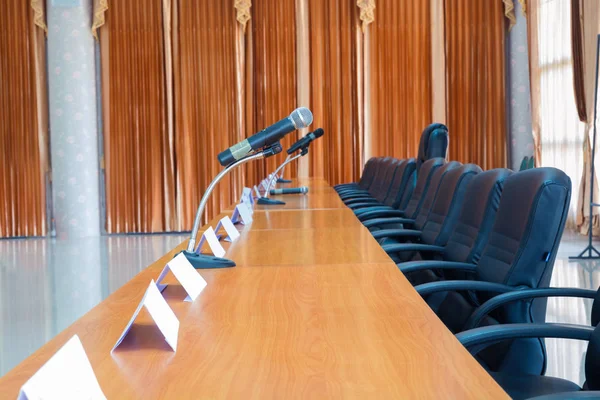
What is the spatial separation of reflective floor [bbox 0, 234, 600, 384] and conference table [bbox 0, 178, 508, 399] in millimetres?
1784

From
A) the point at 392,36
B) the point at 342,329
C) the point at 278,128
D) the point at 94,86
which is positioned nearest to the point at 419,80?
the point at 392,36

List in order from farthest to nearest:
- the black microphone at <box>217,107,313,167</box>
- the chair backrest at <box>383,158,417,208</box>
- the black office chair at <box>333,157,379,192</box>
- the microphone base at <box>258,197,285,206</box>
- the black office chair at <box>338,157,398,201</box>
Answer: the black office chair at <box>333,157,379,192</box>, the black office chair at <box>338,157,398,201</box>, the chair backrest at <box>383,158,417,208</box>, the microphone base at <box>258,197,285,206</box>, the black microphone at <box>217,107,313,167</box>

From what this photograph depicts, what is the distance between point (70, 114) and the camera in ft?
29.7

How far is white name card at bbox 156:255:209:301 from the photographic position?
162 centimetres

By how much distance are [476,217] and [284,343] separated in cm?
177

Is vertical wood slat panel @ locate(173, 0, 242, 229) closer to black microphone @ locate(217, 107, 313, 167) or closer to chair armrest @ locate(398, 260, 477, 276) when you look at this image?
chair armrest @ locate(398, 260, 477, 276)

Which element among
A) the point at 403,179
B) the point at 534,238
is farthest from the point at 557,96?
the point at 534,238

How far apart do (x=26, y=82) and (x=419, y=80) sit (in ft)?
18.6

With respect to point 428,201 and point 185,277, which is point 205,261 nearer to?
point 185,277

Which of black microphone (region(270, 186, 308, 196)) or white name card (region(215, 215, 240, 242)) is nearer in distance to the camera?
white name card (region(215, 215, 240, 242))

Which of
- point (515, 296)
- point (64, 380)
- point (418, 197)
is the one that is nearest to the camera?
point (64, 380)

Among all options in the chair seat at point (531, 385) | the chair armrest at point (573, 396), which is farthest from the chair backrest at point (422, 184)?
the chair armrest at point (573, 396)

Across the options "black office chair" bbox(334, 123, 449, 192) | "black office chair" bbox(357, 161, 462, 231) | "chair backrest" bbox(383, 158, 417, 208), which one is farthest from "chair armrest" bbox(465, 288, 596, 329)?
"black office chair" bbox(334, 123, 449, 192)

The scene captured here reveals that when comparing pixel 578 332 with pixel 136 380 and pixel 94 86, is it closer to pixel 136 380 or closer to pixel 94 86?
pixel 136 380
